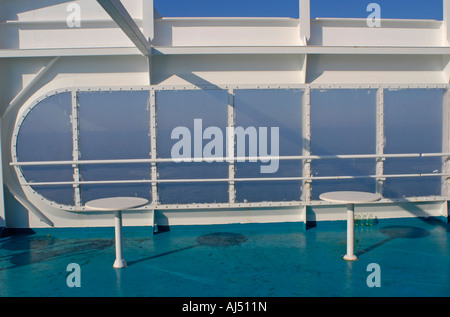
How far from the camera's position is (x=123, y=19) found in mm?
3645

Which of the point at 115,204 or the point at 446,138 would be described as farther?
the point at 446,138

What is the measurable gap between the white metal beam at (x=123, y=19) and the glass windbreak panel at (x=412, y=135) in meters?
3.80

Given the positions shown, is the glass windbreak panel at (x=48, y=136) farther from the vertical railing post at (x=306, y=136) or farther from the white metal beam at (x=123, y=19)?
the vertical railing post at (x=306, y=136)

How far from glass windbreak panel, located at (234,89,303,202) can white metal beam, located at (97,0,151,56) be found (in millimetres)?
1639

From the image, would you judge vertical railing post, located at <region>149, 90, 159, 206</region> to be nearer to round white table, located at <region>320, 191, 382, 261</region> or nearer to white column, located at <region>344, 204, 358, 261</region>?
round white table, located at <region>320, 191, 382, 261</region>

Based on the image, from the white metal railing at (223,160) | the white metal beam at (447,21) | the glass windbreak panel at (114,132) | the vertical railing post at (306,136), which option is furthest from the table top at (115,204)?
the white metal beam at (447,21)

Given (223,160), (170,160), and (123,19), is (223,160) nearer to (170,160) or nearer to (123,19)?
(170,160)

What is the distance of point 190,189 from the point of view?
5.56 m

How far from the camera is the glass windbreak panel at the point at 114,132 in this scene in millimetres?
5453

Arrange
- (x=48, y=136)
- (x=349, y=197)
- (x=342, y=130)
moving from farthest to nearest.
Result: (x=342, y=130) → (x=48, y=136) → (x=349, y=197)

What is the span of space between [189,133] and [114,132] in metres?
1.16

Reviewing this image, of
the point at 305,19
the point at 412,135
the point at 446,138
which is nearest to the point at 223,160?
the point at 305,19

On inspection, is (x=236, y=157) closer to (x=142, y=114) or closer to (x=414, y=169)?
(x=142, y=114)

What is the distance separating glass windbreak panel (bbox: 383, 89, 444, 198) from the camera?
568 centimetres
